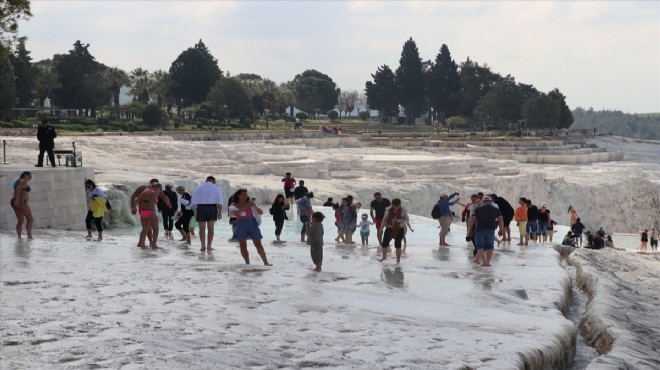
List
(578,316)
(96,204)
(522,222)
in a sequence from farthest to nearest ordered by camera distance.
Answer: (522,222) < (96,204) < (578,316)

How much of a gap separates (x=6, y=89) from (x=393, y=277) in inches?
1667

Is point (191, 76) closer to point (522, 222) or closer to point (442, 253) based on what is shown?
point (522, 222)

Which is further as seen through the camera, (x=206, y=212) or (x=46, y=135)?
(x=46, y=135)

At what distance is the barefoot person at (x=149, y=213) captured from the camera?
14.8 meters

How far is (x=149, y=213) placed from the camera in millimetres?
14914

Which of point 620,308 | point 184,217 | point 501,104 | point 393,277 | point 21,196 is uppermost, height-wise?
point 501,104

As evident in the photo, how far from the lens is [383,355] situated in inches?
348

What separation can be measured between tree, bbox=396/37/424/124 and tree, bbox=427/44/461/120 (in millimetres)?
1143

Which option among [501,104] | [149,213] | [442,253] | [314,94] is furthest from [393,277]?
[314,94]

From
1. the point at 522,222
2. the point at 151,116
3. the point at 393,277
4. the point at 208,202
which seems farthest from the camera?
the point at 151,116

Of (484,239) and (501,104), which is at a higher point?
(501,104)

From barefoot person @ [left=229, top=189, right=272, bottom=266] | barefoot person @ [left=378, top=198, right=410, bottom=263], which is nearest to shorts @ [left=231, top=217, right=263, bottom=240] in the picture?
barefoot person @ [left=229, top=189, right=272, bottom=266]

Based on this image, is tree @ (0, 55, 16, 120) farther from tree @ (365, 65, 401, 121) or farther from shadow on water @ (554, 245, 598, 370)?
tree @ (365, 65, 401, 121)

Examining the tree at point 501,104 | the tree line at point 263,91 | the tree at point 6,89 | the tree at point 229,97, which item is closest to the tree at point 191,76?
the tree line at point 263,91
